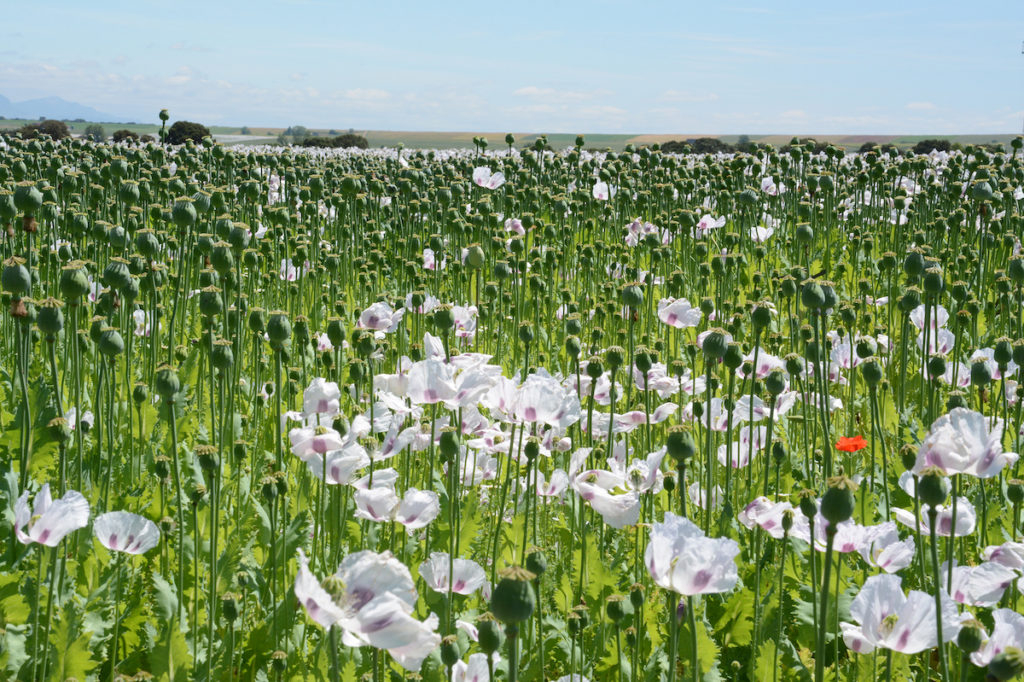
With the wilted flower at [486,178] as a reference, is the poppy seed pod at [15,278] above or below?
below

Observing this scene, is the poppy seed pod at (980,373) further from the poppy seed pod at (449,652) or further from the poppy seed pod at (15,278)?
the poppy seed pod at (15,278)

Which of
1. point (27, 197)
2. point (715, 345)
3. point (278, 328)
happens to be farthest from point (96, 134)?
point (715, 345)

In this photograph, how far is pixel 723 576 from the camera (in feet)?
5.26

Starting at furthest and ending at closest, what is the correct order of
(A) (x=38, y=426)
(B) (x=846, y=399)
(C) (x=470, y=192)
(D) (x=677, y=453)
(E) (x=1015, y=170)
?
(C) (x=470, y=192), (E) (x=1015, y=170), (B) (x=846, y=399), (A) (x=38, y=426), (D) (x=677, y=453)

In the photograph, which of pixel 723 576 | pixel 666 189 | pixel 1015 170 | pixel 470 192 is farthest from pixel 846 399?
pixel 470 192

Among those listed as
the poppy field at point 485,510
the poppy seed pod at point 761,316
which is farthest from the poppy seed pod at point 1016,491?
the poppy seed pod at point 761,316

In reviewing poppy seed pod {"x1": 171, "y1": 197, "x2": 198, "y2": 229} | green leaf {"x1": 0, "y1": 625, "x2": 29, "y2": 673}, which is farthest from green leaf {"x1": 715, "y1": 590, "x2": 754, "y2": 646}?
poppy seed pod {"x1": 171, "y1": 197, "x2": 198, "y2": 229}

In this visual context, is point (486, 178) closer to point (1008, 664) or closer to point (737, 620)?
point (737, 620)

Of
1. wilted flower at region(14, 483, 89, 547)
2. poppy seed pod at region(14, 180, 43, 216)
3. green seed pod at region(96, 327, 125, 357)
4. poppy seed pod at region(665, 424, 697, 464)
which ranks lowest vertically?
wilted flower at region(14, 483, 89, 547)

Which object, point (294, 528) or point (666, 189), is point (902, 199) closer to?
point (666, 189)

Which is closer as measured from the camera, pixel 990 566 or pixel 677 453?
pixel 990 566

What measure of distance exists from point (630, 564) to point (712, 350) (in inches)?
34.5

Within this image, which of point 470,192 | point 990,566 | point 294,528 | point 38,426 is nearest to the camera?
point 990,566

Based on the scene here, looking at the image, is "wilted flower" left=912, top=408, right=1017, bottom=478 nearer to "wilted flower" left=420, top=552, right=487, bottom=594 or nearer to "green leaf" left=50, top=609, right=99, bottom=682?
"wilted flower" left=420, top=552, right=487, bottom=594
